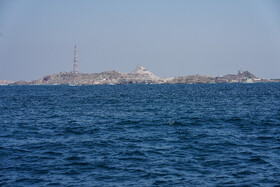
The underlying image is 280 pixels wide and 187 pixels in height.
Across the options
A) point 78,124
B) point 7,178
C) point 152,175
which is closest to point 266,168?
point 152,175

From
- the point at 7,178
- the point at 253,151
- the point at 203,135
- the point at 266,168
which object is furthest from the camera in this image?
the point at 203,135

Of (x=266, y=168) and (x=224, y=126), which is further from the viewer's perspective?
(x=224, y=126)

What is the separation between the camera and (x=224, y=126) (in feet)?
131

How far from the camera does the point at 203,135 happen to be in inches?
1330

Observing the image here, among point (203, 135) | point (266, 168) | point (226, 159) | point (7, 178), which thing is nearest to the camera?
point (7, 178)

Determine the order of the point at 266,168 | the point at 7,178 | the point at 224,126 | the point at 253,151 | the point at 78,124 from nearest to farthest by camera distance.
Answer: the point at 7,178, the point at 266,168, the point at 253,151, the point at 224,126, the point at 78,124

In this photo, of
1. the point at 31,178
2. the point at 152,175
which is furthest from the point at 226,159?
the point at 31,178

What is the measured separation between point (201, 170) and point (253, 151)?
7.38 m

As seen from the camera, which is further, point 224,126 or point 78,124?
point 78,124

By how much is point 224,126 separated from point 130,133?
42.9ft

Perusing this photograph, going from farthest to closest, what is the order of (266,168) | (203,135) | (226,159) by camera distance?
(203,135) < (226,159) < (266,168)

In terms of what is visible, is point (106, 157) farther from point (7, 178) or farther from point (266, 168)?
point (266, 168)

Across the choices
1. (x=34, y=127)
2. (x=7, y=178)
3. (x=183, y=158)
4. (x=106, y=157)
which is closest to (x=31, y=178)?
(x=7, y=178)

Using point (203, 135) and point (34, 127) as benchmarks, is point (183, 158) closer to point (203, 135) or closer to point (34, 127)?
point (203, 135)
